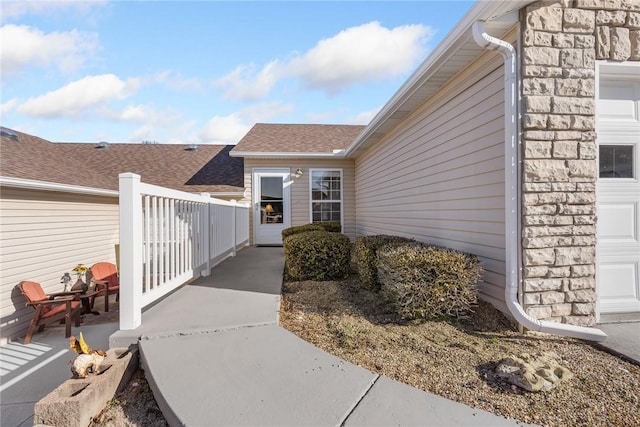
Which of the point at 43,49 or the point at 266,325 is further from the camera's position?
the point at 43,49

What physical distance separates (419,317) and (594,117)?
7.99ft

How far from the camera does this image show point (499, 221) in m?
3.07

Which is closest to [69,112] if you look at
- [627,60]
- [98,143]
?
[98,143]

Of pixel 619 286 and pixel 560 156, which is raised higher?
pixel 560 156

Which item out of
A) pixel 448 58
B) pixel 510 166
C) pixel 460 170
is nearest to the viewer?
pixel 510 166

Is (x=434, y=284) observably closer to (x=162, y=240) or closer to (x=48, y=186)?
(x=162, y=240)

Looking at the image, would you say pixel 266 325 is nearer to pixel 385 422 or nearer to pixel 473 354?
pixel 385 422

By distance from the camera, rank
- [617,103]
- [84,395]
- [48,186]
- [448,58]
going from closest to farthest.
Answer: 1. [84,395]
2. [617,103]
3. [448,58]
4. [48,186]

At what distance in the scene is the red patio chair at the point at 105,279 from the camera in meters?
5.83

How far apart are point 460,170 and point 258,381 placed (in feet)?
10.7

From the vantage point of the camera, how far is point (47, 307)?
16.7 ft

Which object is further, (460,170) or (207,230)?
(207,230)

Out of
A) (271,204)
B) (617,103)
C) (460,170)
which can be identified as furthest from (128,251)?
(271,204)

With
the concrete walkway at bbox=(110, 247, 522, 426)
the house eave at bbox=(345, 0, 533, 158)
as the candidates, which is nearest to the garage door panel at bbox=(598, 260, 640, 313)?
the concrete walkway at bbox=(110, 247, 522, 426)
